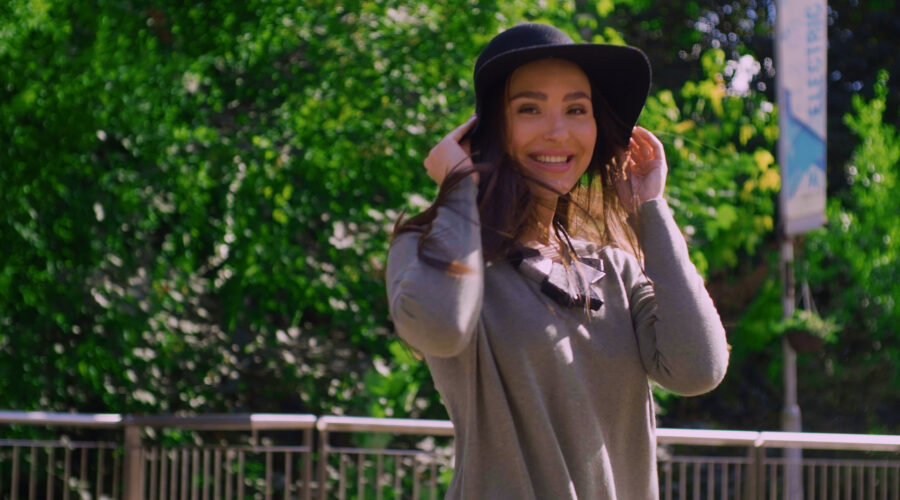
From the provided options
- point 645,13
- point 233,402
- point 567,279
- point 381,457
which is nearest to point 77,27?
point 233,402

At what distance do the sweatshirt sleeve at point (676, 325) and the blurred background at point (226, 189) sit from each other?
441 centimetres

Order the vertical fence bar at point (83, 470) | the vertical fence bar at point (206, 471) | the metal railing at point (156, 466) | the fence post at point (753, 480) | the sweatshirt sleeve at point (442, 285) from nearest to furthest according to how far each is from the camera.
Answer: the sweatshirt sleeve at point (442, 285) → the fence post at point (753, 480) → the metal railing at point (156, 466) → the vertical fence bar at point (206, 471) → the vertical fence bar at point (83, 470)

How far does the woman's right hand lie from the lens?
6.98 feet

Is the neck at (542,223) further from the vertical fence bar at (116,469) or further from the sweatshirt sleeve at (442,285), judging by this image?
the vertical fence bar at (116,469)

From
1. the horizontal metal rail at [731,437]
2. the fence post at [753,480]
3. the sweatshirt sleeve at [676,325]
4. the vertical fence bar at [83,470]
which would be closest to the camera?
the sweatshirt sleeve at [676,325]

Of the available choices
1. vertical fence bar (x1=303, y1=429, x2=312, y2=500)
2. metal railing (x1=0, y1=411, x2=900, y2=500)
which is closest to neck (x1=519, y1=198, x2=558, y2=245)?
metal railing (x1=0, y1=411, x2=900, y2=500)

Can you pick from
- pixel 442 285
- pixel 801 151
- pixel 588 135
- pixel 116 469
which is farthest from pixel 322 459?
pixel 801 151

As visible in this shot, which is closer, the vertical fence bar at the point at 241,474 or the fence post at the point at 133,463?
the fence post at the point at 133,463

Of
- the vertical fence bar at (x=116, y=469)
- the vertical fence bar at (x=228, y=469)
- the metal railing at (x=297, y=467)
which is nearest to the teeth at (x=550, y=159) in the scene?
the metal railing at (x=297, y=467)

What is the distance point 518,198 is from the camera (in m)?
2.12

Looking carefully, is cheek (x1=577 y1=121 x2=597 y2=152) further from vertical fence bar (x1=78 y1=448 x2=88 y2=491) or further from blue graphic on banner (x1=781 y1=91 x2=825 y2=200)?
blue graphic on banner (x1=781 y1=91 x2=825 y2=200)

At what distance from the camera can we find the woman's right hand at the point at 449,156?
6.98ft

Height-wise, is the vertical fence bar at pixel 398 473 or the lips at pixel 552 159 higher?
the lips at pixel 552 159

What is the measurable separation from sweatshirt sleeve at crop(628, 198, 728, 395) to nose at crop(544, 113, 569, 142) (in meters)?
0.25
